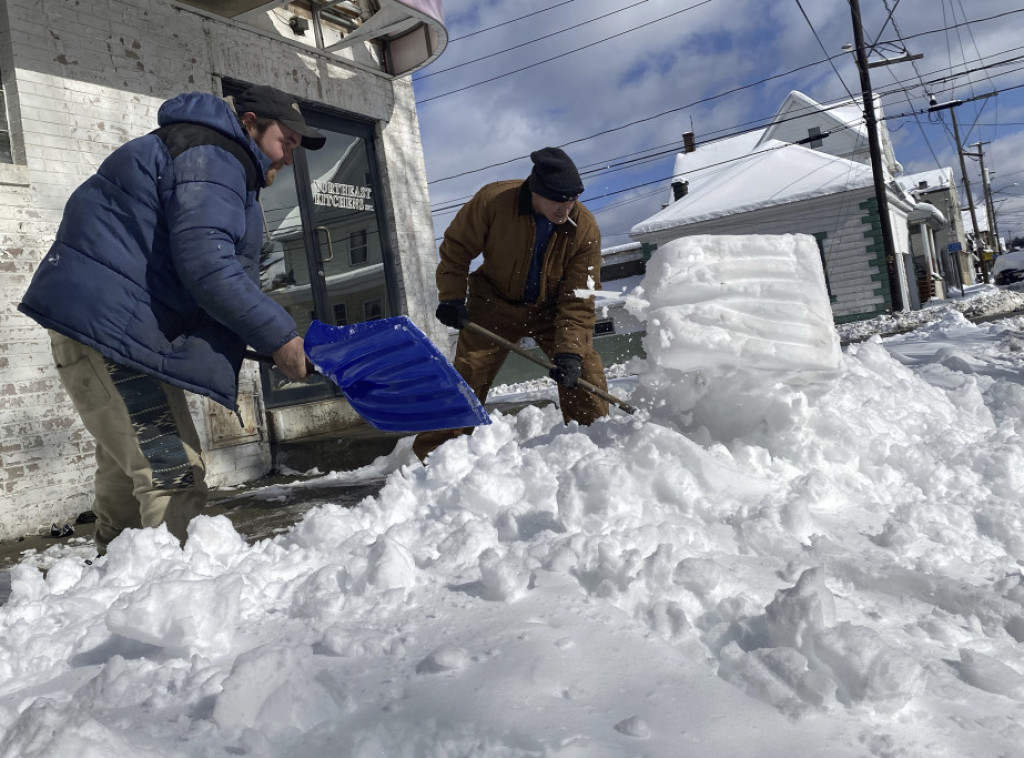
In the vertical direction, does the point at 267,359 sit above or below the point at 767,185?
below

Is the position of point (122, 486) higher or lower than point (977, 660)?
higher

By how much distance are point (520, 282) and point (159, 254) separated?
1.92 m

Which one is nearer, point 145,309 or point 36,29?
point 145,309

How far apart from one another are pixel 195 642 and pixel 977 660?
5.19 feet

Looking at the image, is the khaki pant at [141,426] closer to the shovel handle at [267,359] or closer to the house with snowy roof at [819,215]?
the shovel handle at [267,359]

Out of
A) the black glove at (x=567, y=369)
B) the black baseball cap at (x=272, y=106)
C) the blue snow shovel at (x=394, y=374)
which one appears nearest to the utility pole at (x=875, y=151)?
the black glove at (x=567, y=369)

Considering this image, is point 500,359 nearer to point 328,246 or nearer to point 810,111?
point 328,246

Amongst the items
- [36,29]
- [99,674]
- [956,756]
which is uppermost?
[36,29]

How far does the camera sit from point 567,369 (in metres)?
3.73

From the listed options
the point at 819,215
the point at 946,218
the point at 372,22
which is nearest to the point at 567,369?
the point at 372,22

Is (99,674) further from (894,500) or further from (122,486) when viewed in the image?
(894,500)

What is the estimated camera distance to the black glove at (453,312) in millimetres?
3889

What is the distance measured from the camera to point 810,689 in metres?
1.39

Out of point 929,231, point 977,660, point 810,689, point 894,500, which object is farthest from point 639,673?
point 929,231
